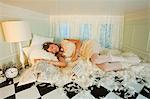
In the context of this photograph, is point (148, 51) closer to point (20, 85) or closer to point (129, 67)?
point (129, 67)

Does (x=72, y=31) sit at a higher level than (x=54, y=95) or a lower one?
higher

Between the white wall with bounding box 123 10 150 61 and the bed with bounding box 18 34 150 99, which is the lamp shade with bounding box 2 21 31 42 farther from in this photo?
the white wall with bounding box 123 10 150 61

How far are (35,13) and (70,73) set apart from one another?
4.73 feet

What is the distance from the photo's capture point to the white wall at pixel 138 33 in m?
2.16

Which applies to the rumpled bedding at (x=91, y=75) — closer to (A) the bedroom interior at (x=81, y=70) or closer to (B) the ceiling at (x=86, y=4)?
(A) the bedroom interior at (x=81, y=70)

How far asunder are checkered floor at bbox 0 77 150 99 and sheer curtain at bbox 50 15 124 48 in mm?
1730

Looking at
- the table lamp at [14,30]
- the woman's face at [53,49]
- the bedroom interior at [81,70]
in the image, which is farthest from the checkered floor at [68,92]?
the woman's face at [53,49]

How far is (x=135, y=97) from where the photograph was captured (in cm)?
114

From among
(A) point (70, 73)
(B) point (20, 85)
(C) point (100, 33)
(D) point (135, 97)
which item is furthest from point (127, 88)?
(C) point (100, 33)

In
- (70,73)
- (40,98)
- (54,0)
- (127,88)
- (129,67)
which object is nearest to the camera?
(40,98)

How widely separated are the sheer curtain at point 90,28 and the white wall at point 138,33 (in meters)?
0.20

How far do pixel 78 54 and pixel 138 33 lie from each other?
1131 millimetres

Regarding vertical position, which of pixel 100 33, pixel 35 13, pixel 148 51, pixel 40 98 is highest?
pixel 35 13

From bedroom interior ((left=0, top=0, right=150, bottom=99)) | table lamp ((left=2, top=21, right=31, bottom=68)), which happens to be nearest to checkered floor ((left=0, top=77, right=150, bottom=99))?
bedroom interior ((left=0, top=0, right=150, bottom=99))
